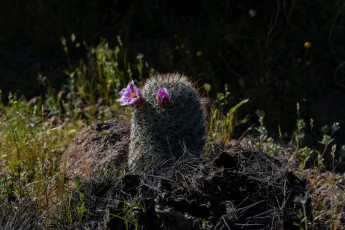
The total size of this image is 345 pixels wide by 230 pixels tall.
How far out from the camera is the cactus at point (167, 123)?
2898 millimetres

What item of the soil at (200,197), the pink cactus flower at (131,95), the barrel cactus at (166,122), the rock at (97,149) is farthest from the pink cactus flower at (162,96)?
the rock at (97,149)

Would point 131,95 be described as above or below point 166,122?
above

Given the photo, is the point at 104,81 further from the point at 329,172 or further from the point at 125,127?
the point at 329,172

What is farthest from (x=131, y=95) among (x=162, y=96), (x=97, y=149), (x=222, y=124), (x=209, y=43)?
(x=209, y=43)

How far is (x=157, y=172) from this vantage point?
2.69m

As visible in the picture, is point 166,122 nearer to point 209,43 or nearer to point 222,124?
point 222,124

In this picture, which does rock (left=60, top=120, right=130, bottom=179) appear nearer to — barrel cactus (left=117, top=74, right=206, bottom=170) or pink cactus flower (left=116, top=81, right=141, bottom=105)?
barrel cactus (left=117, top=74, right=206, bottom=170)

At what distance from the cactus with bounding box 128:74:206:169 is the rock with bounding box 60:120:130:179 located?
16.6 inches

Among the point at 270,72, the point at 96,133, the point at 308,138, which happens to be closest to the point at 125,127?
the point at 96,133

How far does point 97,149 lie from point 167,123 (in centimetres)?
81

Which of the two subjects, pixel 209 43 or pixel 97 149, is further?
pixel 209 43

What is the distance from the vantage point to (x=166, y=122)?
289 cm

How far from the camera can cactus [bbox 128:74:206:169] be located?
2.90 metres

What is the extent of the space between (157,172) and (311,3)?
3085mm
